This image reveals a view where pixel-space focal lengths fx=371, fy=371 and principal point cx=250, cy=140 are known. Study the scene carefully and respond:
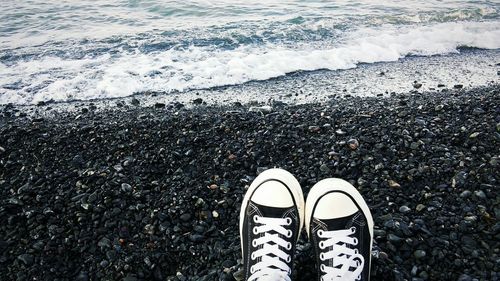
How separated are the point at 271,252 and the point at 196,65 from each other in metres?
5.17

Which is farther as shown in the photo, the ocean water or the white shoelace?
the ocean water

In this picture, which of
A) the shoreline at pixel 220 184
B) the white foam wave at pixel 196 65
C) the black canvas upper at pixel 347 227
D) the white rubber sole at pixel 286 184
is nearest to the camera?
the black canvas upper at pixel 347 227

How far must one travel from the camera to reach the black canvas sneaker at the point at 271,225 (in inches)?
96.0

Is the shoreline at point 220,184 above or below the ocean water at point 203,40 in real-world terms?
below

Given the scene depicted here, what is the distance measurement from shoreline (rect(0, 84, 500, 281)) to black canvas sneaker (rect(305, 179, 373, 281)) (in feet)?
0.52

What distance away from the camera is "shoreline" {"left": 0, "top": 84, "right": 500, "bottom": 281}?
2.60 metres

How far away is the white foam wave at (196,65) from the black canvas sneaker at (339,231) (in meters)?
4.07

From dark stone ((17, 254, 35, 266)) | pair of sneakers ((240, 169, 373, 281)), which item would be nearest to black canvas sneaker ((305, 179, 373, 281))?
pair of sneakers ((240, 169, 373, 281))

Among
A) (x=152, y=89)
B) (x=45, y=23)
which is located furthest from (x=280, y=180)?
(x=45, y=23)

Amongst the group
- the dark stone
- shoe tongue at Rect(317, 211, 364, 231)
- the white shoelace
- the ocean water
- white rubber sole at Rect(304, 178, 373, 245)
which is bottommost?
the dark stone

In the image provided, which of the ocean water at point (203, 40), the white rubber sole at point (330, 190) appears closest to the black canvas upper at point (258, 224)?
the white rubber sole at point (330, 190)

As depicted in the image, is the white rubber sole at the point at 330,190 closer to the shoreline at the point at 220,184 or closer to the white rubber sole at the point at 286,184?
the white rubber sole at the point at 286,184

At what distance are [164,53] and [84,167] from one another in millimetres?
4390

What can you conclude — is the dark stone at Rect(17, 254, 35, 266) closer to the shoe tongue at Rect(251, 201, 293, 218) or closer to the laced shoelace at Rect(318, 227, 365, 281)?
the shoe tongue at Rect(251, 201, 293, 218)
